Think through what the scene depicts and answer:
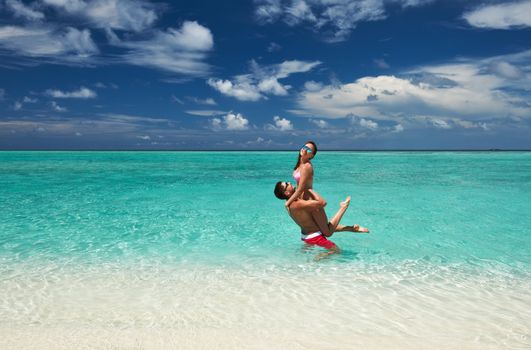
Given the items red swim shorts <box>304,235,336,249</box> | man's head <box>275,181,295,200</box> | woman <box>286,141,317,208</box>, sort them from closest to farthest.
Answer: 1. woman <box>286,141,317,208</box>
2. man's head <box>275,181,295,200</box>
3. red swim shorts <box>304,235,336,249</box>

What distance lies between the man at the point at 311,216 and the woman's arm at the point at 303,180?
14 centimetres

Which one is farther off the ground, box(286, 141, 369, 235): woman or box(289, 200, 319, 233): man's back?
box(286, 141, 369, 235): woman

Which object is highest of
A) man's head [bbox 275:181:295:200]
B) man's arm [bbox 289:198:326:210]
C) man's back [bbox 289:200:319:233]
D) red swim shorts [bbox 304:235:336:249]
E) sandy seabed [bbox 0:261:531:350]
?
man's head [bbox 275:181:295:200]

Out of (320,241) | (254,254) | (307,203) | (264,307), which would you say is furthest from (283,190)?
(264,307)

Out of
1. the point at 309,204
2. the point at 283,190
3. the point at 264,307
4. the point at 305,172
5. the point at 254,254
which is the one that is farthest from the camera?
the point at 254,254

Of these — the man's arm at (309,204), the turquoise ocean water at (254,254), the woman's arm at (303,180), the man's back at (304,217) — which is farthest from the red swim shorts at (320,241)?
the woman's arm at (303,180)

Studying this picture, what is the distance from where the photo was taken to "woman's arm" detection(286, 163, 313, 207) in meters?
6.00

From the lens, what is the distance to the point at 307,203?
6.23m

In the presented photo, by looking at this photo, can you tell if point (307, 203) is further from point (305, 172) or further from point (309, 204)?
point (305, 172)

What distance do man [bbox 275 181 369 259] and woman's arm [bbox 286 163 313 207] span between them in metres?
0.14

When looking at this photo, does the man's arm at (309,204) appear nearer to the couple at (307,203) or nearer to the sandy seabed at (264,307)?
the couple at (307,203)

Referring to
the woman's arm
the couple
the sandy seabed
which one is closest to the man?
the couple

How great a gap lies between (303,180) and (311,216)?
748mm

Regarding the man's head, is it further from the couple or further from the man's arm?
the man's arm
